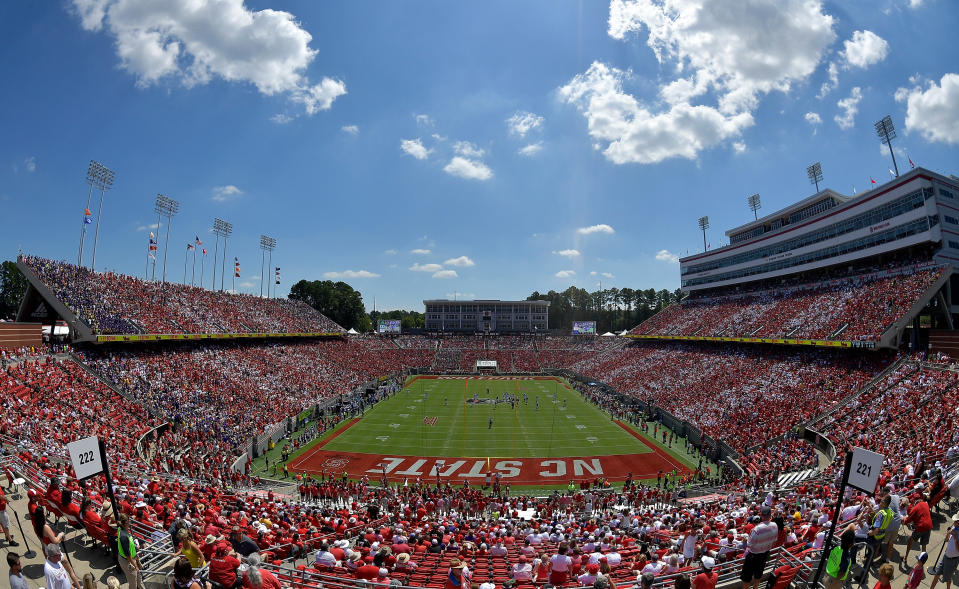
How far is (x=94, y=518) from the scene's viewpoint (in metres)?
9.98

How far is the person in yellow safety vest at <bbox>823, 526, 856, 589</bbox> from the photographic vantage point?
7.53m

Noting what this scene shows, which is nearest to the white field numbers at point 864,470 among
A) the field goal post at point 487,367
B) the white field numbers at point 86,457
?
the white field numbers at point 86,457

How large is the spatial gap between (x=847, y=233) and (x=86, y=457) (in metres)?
54.5

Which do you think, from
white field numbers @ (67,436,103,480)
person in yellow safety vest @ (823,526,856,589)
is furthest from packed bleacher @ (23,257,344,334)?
person in yellow safety vest @ (823,526,856,589)

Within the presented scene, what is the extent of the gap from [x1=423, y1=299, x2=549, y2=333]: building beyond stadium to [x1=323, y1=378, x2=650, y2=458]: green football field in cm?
4394

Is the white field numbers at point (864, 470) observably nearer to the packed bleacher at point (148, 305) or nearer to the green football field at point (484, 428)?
the green football field at point (484, 428)

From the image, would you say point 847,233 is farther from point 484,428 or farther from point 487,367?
point 487,367

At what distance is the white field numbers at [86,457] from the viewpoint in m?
9.05

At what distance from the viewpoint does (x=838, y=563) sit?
762cm

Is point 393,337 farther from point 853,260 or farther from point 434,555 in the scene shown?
point 434,555

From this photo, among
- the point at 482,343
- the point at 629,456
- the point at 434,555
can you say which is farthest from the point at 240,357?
the point at 482,343

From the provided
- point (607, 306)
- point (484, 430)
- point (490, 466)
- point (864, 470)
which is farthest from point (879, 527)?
point (607, 306)

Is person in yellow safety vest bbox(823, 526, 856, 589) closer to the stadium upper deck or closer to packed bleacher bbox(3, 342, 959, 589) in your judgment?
packed bleacher bbox(3, 342, 959, 589)

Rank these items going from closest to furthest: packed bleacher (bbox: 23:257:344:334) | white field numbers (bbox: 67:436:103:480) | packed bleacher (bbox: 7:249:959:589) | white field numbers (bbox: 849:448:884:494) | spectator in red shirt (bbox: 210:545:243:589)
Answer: spectator in red shirt (bbox: 210:545:243:589) < white field numbers (bbox: 849:448:884:494) < white field numbers (bbox: 67:436:103:480) < packed bleacher (bbox: 7:249:959:589) < packed bleacher (bbox: 23:257:344:334)
